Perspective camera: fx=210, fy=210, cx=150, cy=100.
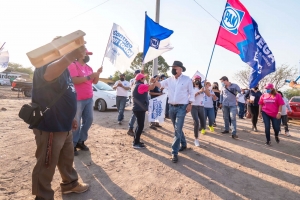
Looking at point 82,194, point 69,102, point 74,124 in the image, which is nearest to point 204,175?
point 82,194

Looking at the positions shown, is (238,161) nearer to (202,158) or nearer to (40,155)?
(202,158)

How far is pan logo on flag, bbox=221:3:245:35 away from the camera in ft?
17.3

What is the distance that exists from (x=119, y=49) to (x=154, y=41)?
132 cm

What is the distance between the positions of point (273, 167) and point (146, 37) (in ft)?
16.1

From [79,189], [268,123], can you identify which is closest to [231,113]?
[268,123]

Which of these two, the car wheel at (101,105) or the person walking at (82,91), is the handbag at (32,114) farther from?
the car wheel at (101,105)

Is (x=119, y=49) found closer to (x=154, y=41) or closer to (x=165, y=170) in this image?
(x=154, y=41)

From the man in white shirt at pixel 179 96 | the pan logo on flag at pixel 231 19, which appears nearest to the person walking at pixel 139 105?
the man in white shirt at pixel 179 96

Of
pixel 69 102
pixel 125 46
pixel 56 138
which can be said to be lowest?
pixel 56 138

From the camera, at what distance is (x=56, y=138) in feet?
7.90

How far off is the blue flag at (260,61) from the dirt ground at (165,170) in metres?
1.96

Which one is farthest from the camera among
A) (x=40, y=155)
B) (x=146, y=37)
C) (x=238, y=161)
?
(x=146, y=37)

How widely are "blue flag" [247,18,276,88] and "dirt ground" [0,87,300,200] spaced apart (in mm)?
1957

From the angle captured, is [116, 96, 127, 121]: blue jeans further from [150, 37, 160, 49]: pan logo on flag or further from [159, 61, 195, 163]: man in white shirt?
[159, 61, 195, 163]: man in white shirt
